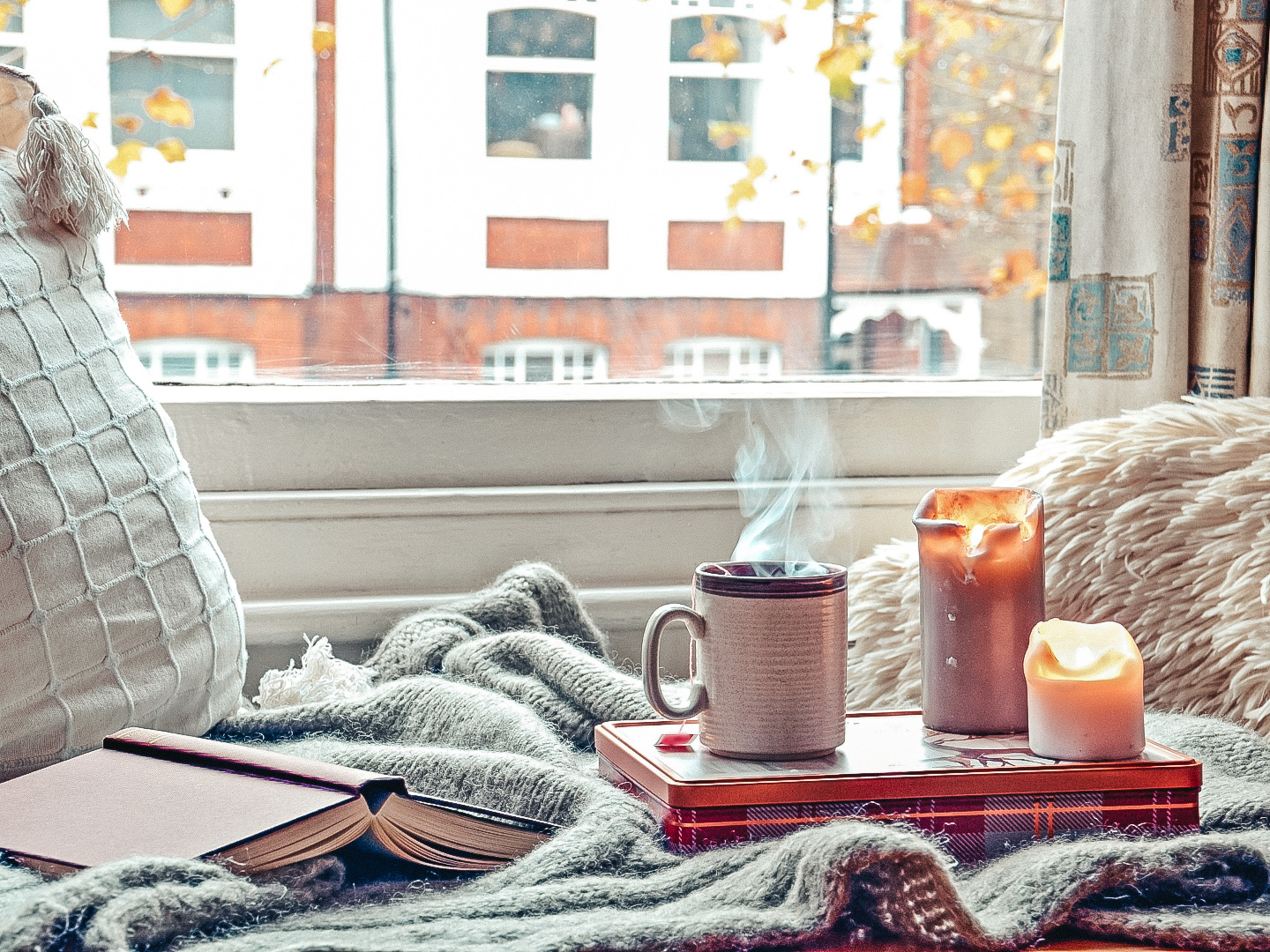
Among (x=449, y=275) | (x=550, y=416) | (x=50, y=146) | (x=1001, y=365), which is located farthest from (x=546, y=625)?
(x=1001, y=365)

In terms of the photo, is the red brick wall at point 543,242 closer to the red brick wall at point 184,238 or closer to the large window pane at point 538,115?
the large window pane at point 538,115

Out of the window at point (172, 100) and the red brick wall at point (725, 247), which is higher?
the window at point (172, 100)

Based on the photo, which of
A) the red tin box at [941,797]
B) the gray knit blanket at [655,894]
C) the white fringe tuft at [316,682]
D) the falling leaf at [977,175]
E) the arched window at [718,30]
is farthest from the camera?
the falling leaf at [977,175]

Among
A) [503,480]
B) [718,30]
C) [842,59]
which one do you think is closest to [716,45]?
[718,30]

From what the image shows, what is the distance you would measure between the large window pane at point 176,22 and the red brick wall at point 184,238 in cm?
16

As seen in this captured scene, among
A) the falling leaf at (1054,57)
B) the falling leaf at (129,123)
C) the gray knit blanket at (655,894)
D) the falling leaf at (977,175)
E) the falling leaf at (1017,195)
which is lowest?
the gray knit blanket at (655,894)

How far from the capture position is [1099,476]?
0.97m

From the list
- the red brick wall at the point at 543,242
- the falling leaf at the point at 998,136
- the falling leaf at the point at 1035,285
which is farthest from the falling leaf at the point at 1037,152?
the red brick wall at the point at 543,242

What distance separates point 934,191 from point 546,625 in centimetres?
67

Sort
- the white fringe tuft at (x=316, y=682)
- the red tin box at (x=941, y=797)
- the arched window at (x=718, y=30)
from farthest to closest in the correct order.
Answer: the arched window at (x=718, y=30), the white fringe tuft at (x=316, y=682), the red tin box at (x=941, y=797)

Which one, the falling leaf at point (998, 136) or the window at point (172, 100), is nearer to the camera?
the window at point (172, 100)

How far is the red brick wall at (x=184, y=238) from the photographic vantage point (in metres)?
1.23

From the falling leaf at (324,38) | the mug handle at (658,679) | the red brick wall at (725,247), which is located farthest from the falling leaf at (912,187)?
the mug handle at (658,679)

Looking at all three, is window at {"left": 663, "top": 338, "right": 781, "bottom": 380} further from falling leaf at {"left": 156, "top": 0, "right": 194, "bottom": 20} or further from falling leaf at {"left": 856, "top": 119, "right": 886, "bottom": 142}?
falling leaf at {"left": 156, "top": 0, "right": 194, "bottom": 20}
